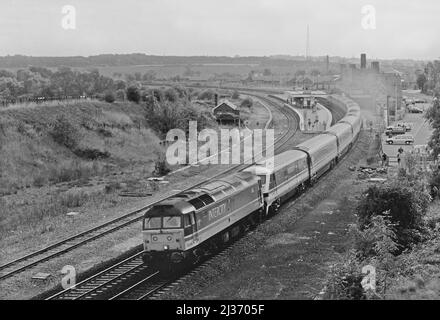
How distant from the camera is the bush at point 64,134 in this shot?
51.4 m

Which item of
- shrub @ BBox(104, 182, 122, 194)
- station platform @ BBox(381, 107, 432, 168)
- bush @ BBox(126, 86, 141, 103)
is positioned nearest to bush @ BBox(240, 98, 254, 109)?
station platform @ BBox(381, 107, 432, 168)

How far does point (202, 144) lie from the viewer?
62062 millimetres

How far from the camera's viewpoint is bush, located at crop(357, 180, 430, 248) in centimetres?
2436

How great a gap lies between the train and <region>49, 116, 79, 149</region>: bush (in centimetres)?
2146

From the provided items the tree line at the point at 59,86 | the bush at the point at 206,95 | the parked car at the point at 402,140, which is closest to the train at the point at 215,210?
the parked car at the point at 402,140

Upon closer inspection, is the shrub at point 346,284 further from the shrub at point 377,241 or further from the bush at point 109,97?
the bush at point 109,97

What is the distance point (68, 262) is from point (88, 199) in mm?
12327

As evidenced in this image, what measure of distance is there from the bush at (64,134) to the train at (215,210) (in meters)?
21.5

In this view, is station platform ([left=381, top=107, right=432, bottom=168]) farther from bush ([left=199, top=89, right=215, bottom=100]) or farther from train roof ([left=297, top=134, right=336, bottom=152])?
bush ([left=199, top=89, right=215, bottom=100])

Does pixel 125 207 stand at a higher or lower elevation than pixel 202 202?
lower

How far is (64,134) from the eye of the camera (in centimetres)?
5147
